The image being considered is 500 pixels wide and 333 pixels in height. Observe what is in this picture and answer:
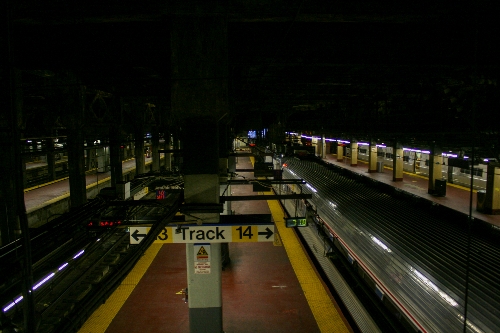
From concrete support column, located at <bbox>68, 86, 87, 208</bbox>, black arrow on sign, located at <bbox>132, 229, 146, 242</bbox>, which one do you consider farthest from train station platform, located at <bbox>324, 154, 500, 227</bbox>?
concrete support column, located at <bbox>68, 86, 87, 208</bbox>

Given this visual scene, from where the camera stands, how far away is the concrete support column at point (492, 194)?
1212 centimetres

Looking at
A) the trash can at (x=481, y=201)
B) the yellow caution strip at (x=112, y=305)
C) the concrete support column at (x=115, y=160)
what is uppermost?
the concrete support column at (x=115, y=160)

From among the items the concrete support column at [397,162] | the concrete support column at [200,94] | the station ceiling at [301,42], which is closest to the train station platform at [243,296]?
the concrete support column at [200,94]

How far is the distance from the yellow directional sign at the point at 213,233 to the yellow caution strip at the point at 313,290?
9.92 ft

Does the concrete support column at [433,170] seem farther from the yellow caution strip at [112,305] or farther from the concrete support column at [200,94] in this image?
the concrete support column at [200,94]

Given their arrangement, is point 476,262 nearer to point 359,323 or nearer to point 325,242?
point 359,323

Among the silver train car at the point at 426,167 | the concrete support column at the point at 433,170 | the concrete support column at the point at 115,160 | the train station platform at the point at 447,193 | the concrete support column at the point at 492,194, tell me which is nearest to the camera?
the concrete support column at the point at 115,160

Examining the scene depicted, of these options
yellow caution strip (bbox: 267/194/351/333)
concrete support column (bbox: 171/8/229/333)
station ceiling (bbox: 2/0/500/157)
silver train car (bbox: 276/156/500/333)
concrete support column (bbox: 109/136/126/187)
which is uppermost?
station ceiling (bbox: 2/0/500/157)

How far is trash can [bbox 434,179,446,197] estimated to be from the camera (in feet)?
48.5

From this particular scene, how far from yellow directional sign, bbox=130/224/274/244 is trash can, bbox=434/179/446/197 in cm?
1209

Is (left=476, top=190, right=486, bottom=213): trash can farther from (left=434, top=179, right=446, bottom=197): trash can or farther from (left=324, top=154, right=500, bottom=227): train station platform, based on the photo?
(left=434, top=179, right=446, bottom=197): trash can

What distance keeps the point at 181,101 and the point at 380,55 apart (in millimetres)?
3809

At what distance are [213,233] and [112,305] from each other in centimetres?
444

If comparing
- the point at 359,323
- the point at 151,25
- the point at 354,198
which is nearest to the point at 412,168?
the point at 354,198
